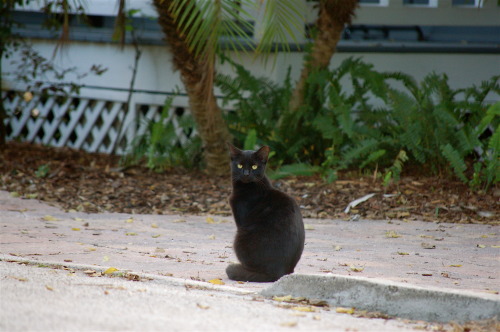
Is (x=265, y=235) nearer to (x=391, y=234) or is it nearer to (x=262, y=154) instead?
(x=262, y=154)

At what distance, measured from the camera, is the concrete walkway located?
11.7 ft

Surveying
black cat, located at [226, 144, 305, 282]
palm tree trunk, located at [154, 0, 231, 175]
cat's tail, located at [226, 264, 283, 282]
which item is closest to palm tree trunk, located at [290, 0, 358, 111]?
palm tree trunk, located at [154, 0, 231, 175]

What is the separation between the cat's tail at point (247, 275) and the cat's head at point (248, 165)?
0.69 meters

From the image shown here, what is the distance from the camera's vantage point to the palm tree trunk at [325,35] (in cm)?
926

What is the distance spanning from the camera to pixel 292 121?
9555 millimetres

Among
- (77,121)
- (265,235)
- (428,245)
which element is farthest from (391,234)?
(77,121)

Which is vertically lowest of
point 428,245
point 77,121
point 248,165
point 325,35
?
point 77,121

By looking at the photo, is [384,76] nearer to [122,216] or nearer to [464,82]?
[464,82]

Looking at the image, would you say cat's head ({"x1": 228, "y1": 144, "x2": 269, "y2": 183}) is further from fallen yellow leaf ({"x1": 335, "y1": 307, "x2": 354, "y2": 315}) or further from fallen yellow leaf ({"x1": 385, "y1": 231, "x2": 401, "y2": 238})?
fallen yellow leaf ({"x1": 385, "y1": 231, "x2": 401, "y2": 238})

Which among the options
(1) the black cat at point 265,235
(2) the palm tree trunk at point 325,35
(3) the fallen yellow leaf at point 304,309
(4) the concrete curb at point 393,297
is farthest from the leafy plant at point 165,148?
(3) the fallen yellow leaf at point 304,309

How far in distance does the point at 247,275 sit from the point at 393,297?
3.95 feet

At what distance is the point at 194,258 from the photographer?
5680 millimetres

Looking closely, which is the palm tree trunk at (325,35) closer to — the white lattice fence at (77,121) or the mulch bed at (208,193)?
the mulch bed at (208,193)

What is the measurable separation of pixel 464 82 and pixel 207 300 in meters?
7.60
